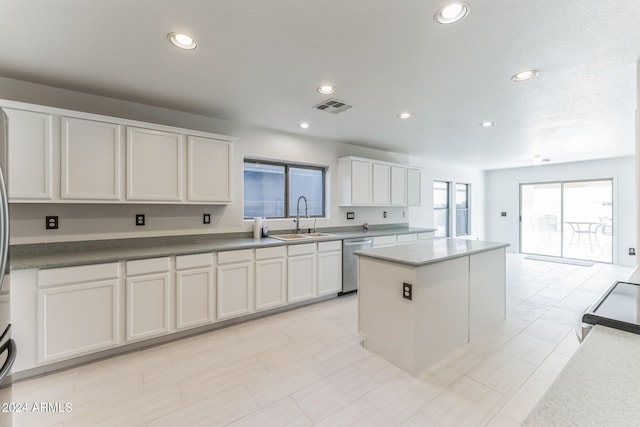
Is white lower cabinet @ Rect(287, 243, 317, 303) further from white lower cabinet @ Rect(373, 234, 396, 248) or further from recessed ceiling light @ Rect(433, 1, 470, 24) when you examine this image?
recessed ceiling light @ Rect(433, 1, 470, 24)

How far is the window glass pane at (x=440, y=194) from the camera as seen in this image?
6789 millimetres

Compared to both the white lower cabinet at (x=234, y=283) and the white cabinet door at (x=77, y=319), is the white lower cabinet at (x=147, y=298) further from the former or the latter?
the white lower cabinet at (x=234, y=283)

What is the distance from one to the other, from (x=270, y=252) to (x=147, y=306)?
133 centimetres

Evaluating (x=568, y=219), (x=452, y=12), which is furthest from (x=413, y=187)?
(x=568, y=219)

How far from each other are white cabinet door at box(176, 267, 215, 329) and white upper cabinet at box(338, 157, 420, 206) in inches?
101

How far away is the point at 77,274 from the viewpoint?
2203 mm

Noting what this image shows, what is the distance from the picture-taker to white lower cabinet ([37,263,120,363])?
210cm

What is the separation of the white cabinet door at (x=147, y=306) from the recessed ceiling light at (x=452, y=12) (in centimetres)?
299

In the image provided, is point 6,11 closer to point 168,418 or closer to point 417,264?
point 168,418

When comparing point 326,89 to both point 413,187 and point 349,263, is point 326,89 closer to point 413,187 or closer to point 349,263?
point 349,263

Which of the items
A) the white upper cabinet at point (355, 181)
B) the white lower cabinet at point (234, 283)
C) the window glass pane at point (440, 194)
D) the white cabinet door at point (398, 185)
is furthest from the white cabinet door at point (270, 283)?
→ the window glass pane at point (440, 194)

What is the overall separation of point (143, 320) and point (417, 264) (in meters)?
2.51

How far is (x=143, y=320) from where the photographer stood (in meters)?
2.50

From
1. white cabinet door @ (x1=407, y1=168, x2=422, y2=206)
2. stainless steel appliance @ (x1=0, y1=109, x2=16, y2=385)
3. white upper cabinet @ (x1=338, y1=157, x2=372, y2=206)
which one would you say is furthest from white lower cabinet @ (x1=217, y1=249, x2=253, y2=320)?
white cabinet door @ (x1=407, y1=168, x2=422, y2=206)
